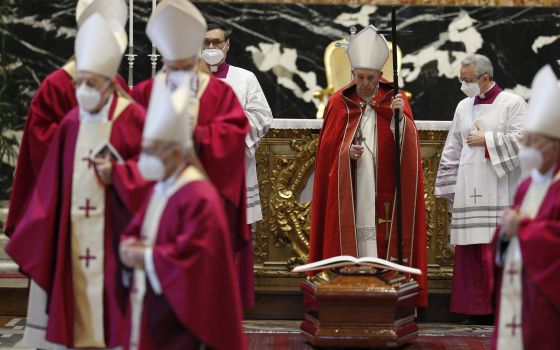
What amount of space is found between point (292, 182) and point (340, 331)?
1.82m

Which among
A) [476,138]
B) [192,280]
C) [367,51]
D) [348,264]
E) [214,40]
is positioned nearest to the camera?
[192,280]

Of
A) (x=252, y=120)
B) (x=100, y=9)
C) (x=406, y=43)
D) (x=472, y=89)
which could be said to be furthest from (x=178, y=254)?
(x=406, y=43)

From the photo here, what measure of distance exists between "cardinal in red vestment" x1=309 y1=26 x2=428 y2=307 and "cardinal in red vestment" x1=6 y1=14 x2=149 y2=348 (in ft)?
8.16

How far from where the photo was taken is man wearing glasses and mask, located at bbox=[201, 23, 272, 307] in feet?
28.1

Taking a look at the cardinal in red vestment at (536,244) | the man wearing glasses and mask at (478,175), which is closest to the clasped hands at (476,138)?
the man wearing glasses and mask at (478,175)

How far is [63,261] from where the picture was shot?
6.27 m

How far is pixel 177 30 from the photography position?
645 cm

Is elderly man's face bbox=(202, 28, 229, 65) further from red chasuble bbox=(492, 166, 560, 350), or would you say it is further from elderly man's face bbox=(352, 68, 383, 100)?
red chasuble bbox=(492, 166, 560, 350)

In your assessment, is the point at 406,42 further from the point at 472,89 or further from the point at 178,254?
the point at 178,254

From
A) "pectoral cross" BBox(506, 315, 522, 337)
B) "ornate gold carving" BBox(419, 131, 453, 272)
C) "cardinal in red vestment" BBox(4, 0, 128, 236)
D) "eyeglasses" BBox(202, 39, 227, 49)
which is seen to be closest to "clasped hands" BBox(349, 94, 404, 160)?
"ornate gold carving" BBox(419, 131, 453, 272)

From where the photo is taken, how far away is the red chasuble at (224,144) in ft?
21.2

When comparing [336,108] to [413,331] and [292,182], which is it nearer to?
[292,182]

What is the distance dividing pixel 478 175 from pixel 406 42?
304cm

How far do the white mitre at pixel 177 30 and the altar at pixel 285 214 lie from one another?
8.53 feet
